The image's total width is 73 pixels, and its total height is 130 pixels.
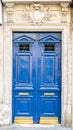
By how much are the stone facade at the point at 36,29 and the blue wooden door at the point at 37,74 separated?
0.23m

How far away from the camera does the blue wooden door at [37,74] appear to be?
9742 mm

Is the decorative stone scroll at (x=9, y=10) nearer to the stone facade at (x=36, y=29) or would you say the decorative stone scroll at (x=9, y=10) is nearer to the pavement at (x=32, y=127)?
the stone facade at (x=36, y=29)

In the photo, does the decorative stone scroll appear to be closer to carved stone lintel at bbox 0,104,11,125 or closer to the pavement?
carved stone lintel at bbox 0,104,11,125

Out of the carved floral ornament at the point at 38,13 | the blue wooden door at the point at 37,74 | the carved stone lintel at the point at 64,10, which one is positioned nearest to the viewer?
the carved stone lintel at the point at 64,10

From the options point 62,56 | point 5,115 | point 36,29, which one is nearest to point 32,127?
point 5,115

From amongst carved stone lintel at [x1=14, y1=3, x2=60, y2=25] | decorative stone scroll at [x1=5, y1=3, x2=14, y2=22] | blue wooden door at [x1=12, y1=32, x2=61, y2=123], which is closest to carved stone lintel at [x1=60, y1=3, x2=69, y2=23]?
carved stone lintel at [x1=14, y1=3, x2=60, y2=25]

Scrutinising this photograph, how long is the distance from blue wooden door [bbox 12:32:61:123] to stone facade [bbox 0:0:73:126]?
0.23m

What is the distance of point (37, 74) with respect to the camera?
9773mm

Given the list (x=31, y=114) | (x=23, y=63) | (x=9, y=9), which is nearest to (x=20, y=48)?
(x=23, y=63)

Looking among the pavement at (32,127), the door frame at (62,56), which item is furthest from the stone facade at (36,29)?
the pavement at (32,127)

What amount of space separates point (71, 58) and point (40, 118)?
1.98m

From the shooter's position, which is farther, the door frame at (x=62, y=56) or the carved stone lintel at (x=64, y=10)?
the door frame at (x=62, y=56)

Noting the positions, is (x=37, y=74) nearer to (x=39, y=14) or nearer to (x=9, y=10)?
(x=39, y=14)

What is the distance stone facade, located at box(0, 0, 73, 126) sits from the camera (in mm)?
9500
